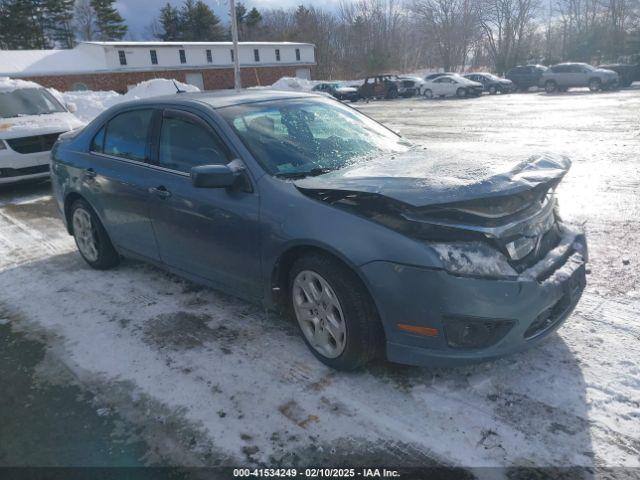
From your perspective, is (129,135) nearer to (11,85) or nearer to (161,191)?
(161,191)

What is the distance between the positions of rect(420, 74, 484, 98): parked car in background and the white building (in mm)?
16152

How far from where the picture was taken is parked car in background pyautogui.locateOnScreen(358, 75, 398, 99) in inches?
1272

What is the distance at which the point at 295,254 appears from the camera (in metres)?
3.10

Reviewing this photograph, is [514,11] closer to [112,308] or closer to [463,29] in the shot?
[463,29]

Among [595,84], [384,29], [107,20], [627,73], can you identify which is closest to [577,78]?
[595,84]

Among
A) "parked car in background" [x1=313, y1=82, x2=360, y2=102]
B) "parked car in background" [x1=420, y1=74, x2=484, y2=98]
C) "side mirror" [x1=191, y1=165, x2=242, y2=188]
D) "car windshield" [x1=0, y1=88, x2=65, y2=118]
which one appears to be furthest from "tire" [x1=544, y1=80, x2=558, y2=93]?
"side mirror" [x1=191, y1=165, x2=242, y2=188]

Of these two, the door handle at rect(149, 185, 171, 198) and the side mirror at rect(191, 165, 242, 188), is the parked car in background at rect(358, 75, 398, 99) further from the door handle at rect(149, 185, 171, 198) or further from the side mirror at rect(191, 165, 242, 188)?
the side mirror at rect(191, 165, 242, 188)

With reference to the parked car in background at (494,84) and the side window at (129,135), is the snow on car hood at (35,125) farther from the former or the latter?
the parked car in background at (494,84)

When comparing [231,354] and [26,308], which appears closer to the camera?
[231,354]

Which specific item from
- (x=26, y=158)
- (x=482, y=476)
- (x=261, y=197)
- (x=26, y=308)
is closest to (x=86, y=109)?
(x=26, y=158)

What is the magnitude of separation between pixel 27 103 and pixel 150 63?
42828mm

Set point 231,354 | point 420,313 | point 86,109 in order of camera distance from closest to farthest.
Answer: point 420,313
point 231,354
point 86,109

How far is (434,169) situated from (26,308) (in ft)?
11.6

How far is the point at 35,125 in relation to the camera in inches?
339
